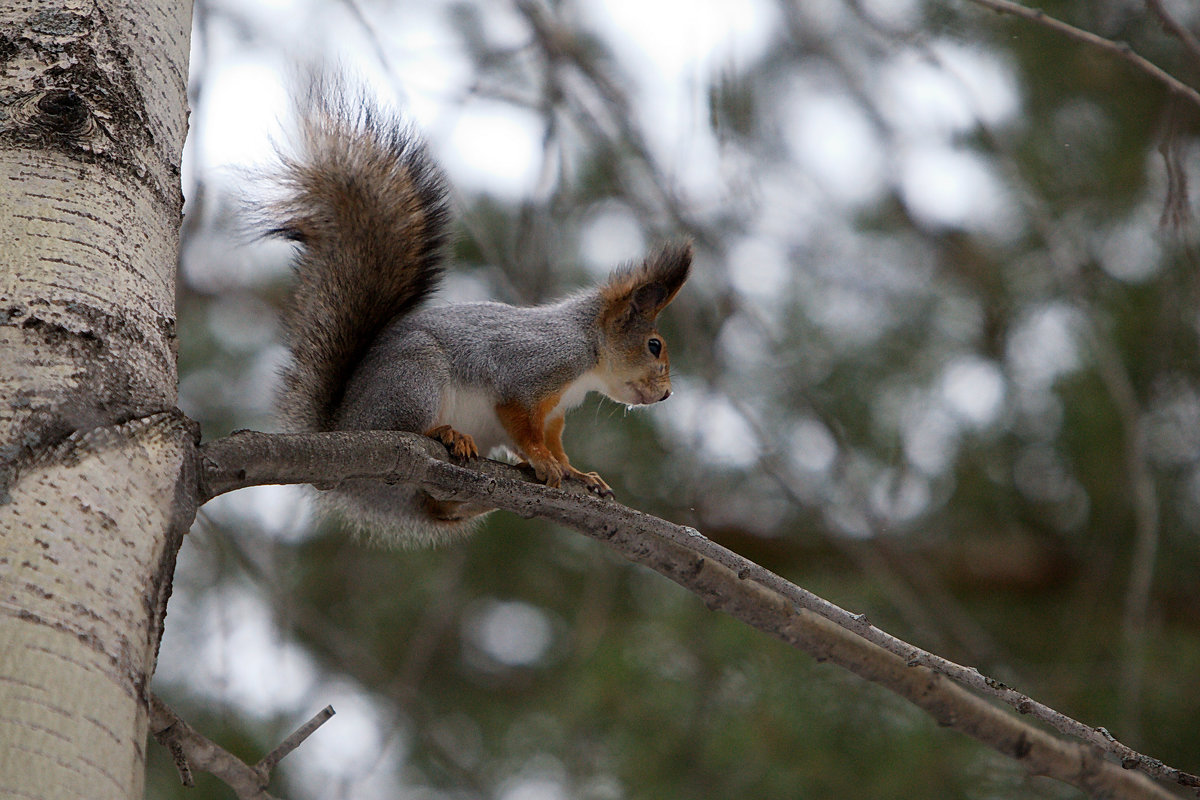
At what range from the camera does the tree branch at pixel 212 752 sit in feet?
3.03

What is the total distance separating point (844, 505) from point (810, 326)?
47cm

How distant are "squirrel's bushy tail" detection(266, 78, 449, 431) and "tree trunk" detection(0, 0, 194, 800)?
60 cm

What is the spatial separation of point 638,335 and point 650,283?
0.30 feet

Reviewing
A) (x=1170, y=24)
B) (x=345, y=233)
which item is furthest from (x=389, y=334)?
(x=1170, y=24)

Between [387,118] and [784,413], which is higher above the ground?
[387,118]

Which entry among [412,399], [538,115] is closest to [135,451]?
[412,399]

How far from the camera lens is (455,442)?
4.72 ft

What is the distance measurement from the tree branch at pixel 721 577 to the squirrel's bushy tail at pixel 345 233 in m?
0.42

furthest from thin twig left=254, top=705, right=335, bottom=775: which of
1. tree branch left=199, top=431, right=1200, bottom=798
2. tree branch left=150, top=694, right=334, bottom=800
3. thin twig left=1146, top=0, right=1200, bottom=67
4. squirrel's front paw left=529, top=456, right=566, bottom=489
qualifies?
thin twig left=1146, top=0, right=1200, bottom=67

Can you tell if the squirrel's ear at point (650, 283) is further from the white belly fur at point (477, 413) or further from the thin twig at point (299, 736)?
the thin twig at point (299, 736)

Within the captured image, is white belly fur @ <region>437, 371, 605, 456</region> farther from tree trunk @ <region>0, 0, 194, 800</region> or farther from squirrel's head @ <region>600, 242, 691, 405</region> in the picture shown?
tree trunk @ <region>0, 0, 194, 800</region>

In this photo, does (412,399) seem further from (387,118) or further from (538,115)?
(538,115)

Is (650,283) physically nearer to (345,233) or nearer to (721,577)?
(345,233)

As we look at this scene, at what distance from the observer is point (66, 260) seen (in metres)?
0.76
